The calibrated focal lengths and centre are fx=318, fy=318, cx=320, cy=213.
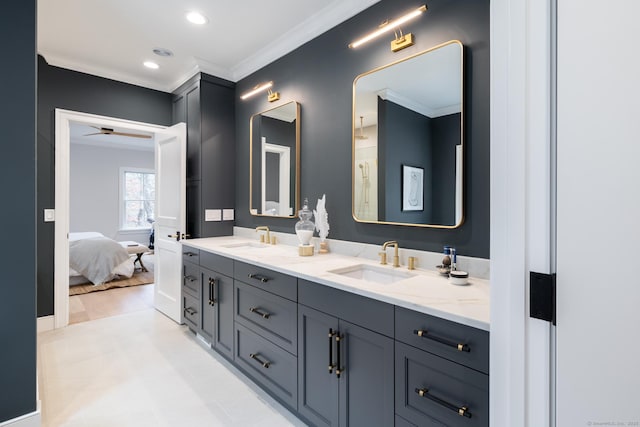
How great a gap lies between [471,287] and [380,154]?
3.32ft

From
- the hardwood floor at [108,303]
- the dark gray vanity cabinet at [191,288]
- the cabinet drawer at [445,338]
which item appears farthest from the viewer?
the hardwood floor at [108,303]

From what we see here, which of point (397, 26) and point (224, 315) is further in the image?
point (224, 315)

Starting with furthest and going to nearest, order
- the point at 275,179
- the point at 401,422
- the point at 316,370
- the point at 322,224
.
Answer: the point at 275,179 → the point at 322,224 → the point at 316,370 → the point at 401,422

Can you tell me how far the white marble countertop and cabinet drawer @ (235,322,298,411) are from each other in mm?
515

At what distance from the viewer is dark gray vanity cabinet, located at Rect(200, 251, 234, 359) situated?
2453 mm

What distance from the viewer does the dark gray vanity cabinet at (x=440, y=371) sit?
1.09 meters

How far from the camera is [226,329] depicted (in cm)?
250

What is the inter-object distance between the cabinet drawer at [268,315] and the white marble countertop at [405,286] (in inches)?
7.9

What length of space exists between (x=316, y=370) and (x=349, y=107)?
1765mm

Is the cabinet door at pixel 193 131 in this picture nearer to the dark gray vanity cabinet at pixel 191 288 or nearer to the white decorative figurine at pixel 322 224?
the dark gray vanity cabinet at pixel 191 288

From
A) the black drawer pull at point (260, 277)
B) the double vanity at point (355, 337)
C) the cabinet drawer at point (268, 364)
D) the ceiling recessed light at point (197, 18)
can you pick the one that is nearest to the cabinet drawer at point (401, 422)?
the double vanity at point (355, 337)

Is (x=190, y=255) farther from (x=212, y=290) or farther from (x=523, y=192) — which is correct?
(x=523, y=192)

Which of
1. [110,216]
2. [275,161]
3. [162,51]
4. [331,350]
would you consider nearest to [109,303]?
[275,161]

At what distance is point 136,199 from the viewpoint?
8.16 metres
